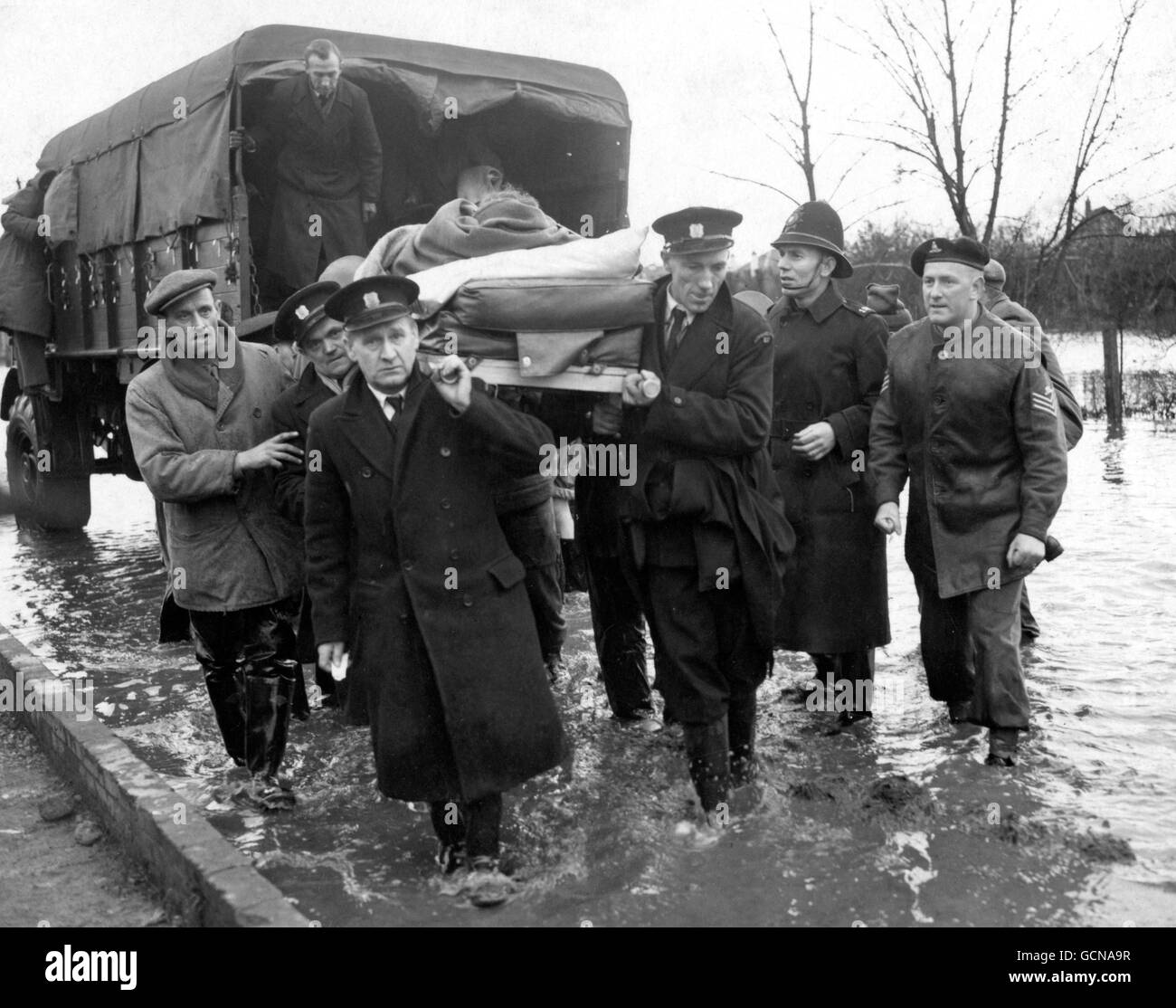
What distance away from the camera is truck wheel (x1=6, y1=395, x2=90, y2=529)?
11.5m

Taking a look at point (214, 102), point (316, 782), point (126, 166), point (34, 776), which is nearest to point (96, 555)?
point (126, 166)

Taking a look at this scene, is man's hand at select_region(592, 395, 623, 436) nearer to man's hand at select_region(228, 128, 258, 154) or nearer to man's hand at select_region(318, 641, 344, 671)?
man's hand at select_region(318, 641, 344, 671)

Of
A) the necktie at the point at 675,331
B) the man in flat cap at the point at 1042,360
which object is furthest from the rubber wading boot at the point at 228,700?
the man in flat cap at the point at 1042,360

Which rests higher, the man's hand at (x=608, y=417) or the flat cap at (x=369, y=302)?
the flat cap at (x=369, y=302)

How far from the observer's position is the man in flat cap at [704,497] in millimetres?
4180

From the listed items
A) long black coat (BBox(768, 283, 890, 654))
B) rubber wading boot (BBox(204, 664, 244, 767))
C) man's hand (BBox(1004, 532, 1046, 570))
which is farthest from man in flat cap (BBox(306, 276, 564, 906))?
man's hand (BBox(1004, 532, 1046, 570))

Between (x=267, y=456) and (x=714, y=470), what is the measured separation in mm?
1530

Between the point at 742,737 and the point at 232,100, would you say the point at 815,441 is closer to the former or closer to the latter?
the point at 742,737

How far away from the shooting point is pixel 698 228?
416 cm

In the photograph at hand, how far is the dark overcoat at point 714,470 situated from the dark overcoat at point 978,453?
0.82 m

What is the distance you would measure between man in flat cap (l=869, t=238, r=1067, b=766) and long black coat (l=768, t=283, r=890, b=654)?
11.0 inches

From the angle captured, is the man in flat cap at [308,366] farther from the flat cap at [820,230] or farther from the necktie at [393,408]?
the flat cap at [820,230]
